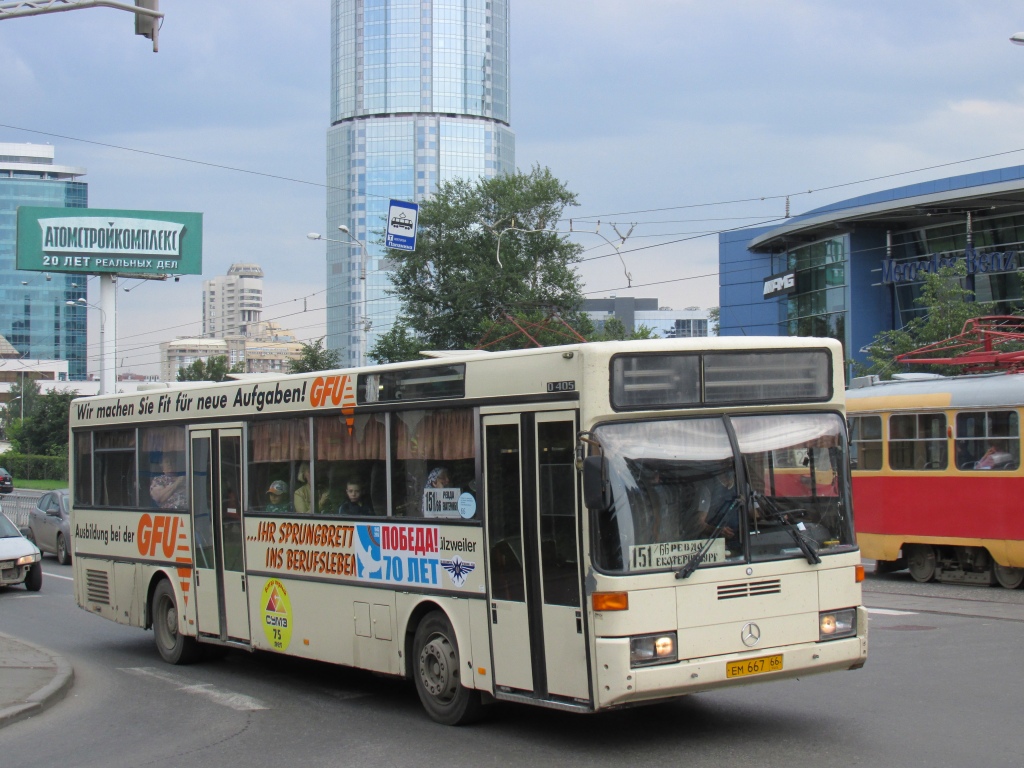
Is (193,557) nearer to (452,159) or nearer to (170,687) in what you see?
(170,687)

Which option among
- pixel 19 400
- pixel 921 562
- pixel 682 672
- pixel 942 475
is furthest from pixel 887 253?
pixel 19 400

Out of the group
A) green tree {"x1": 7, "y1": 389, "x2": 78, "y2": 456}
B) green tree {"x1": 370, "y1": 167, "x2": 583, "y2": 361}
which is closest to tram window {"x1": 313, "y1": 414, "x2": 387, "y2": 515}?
green tree {"x1": 370, "y1": 167, "x2": 583, "y2": 361}

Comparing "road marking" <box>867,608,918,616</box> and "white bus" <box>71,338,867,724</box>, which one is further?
"road marking" <box>867,608,918,616</box>

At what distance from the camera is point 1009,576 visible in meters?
17.0

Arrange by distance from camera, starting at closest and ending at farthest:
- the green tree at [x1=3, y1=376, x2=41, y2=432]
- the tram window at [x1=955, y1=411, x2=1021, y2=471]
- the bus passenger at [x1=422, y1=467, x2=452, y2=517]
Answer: the bus passenger at [x1=422, y1=467, x2=452, y2=517] < the tram window at [x1=955, y1=411, x2=1021, y2=471] < the green tree at [x1=3, y1=376, x2=41, y2=432]

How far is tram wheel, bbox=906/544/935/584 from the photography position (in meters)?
18.2

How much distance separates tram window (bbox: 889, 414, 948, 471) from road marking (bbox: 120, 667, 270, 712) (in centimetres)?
1087

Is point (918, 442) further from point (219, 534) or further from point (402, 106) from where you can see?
point (402, 106)

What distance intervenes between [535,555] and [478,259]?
5424 cm

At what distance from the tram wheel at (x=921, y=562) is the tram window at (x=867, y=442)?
4.43 feet

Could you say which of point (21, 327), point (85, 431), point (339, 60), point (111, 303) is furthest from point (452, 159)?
point (85, 431)

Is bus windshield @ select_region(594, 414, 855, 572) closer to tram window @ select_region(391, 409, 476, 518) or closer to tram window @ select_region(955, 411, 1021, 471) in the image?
tram window @ select_region(391, 409, 476, 518)

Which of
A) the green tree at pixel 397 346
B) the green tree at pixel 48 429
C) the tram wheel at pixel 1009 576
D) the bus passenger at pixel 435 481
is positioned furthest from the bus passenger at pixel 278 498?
the green tree at pixel 48 429

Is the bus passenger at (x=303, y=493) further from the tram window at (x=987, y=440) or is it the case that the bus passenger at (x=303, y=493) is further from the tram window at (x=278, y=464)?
the tram window at (x=987, y=440)
